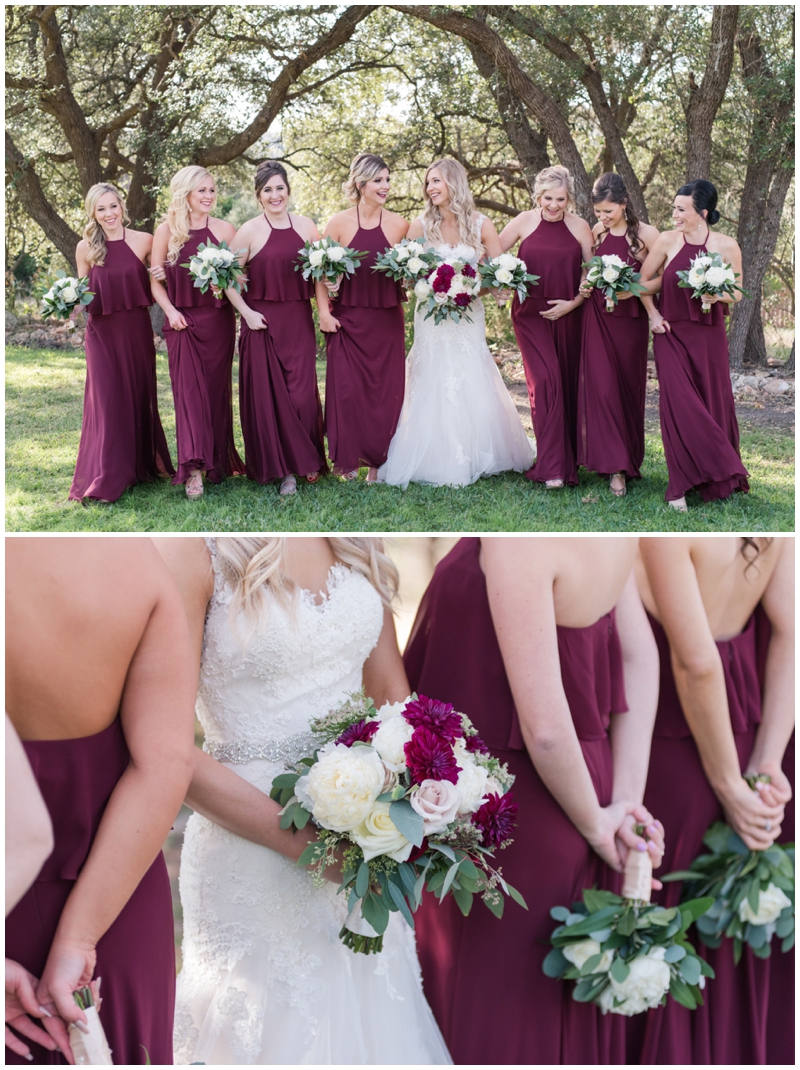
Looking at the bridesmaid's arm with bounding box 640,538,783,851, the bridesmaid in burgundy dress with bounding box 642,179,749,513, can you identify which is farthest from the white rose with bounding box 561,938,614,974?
the bridesmaid in burgundy dress with bounding box 642,179,749,513

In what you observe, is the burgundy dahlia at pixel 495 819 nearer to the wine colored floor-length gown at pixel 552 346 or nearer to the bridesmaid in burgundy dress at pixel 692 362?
the bridesmaid in burgundy dress at pixel 692 362

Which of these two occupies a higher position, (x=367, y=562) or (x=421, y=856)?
(x=367, y=562)

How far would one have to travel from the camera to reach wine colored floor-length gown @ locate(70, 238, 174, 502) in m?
6.57

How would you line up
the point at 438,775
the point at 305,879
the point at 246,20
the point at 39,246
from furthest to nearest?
1. the point at 39,246
2. the point at 246,20
3. the point at 305,879
4. the point at 438,775

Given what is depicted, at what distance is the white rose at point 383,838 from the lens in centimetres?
298

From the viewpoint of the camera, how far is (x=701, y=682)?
382cm

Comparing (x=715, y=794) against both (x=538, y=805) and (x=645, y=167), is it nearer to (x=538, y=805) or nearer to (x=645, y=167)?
(x=538, y=805)

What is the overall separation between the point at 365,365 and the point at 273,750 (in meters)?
4.17

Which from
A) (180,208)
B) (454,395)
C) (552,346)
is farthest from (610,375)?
(180,208)

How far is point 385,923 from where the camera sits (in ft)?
10.1

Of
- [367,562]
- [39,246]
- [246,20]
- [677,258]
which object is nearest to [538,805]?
[367,562]

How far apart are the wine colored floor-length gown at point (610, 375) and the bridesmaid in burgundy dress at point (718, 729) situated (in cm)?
292

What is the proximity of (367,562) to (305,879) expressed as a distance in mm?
1180

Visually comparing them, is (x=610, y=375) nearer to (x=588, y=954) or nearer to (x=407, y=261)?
(x=407, y=261)
